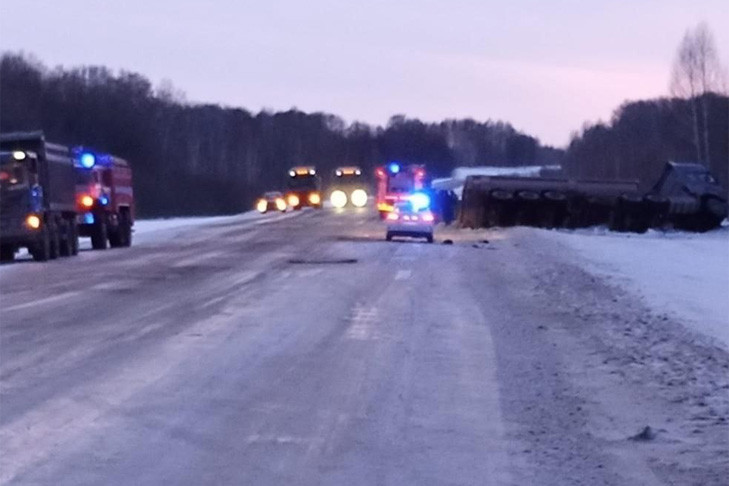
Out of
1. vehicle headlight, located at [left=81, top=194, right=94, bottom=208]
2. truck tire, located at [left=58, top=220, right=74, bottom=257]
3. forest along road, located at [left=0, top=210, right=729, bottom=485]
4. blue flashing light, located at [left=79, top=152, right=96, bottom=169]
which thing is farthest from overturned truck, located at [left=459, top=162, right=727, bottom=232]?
forest along road, located at [left=0, top=210, right=729, bottom=485]

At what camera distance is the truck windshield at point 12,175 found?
1478 inches

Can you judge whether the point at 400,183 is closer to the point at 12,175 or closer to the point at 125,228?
the point at 125,228

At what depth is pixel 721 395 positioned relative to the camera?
12.2 m

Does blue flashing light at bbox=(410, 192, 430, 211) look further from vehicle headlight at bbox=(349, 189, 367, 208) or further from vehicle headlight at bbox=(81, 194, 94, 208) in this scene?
vehicle headlight at bbox=(349, 189, 367, 208)

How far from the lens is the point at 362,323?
19.0 meters

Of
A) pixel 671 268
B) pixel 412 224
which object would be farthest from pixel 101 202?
pixel 671 268

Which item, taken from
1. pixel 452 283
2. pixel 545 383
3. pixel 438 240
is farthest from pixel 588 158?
pixel 545 383

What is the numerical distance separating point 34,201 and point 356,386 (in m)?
26.3

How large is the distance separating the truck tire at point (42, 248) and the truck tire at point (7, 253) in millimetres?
748

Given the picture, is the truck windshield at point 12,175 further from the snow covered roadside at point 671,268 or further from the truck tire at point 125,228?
the snow covered roadside at point 671,268

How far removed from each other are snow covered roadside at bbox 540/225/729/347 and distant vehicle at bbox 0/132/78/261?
46.5ft

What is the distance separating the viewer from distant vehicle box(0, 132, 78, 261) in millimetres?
37281

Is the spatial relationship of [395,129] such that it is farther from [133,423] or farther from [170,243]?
[133,423]

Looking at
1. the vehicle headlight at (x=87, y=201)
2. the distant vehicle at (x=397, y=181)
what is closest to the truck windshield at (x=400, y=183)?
the distant vehicle at (x=397, y=181)
